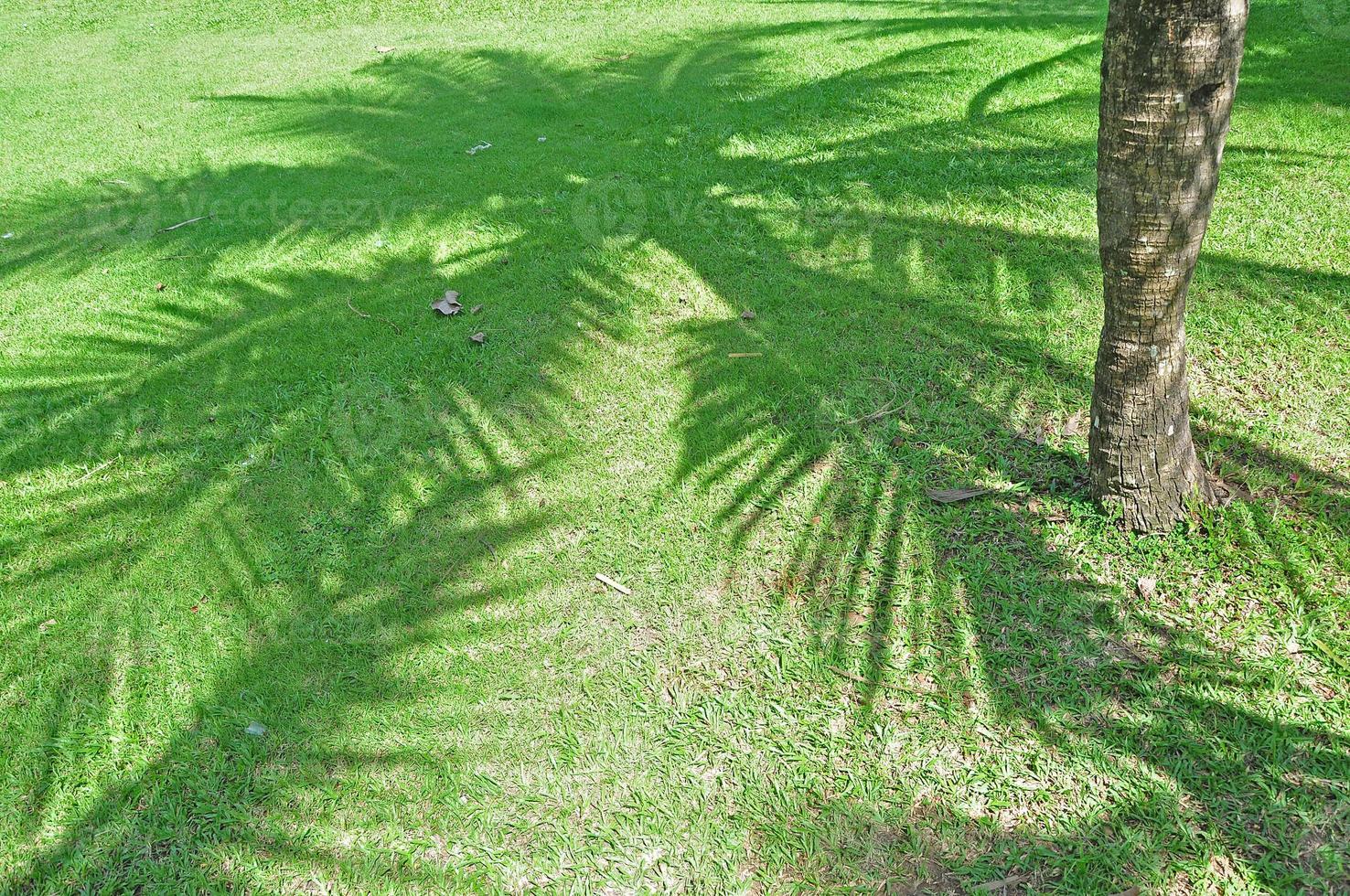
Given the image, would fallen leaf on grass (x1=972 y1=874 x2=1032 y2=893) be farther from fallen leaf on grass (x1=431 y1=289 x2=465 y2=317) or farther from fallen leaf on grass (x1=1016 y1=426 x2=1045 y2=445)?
fallen leaf on grass (x1=431 y1=289 x2=465 y2=317)

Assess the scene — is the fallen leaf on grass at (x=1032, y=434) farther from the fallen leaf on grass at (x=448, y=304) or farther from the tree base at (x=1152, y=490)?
the fallen leaf on grass at (x=448, y=304)

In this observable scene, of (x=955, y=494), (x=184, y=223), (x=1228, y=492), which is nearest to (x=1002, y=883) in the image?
(x=955, y=494)

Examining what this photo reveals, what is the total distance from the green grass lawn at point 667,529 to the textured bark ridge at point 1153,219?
0.21m

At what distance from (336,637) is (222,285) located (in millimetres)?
2544

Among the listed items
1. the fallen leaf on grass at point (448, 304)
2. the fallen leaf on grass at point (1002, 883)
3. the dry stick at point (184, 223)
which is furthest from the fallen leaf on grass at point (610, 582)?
the dry stick at point (184, 223)

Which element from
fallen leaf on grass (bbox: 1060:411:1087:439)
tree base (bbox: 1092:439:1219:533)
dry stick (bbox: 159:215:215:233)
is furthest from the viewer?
dry stick (bbox: 159:215:215:233)

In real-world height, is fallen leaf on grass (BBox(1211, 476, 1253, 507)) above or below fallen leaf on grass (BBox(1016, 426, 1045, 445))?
below

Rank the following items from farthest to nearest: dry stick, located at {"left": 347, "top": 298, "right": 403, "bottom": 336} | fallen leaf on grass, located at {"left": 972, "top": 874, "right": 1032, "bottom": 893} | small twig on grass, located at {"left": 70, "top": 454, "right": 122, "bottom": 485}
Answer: dry stick, located at {"left": 347, "top": 298, "right": 403, "bottom": 336} → small twig on grass, located at {"left": 70, "top": 454, "right": 122, "bottom": 485} → fallen leaf on grass, located at {"left": 972, "top": 874, "right": 1032, "bottom": 893}

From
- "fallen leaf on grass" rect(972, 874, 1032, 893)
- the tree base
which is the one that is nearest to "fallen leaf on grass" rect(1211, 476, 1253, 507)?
the tree base

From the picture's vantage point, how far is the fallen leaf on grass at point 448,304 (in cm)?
392

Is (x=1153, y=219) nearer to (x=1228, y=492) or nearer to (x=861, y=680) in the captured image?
(x=1228, y=492)

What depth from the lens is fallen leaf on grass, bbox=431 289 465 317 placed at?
154 inches

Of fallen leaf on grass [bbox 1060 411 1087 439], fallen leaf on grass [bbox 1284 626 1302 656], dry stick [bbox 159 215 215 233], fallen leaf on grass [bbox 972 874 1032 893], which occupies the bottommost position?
fallen leaf on grass [bbox 972 874 1032 893]

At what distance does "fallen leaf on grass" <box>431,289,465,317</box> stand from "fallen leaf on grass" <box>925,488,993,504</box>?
2.36 metres
